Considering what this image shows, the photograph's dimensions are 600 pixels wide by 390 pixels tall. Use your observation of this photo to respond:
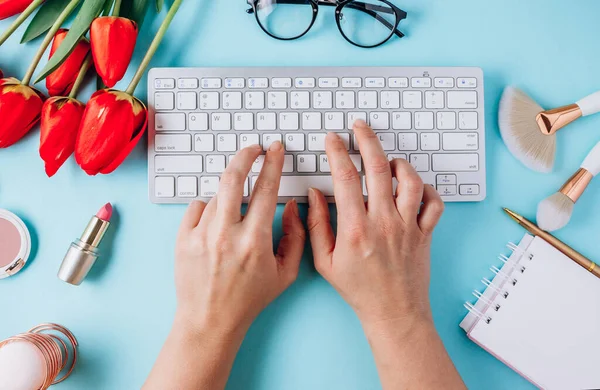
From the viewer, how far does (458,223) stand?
2.31 feet

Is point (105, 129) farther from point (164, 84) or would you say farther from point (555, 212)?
point (555, 212)

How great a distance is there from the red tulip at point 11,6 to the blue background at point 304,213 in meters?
0.04

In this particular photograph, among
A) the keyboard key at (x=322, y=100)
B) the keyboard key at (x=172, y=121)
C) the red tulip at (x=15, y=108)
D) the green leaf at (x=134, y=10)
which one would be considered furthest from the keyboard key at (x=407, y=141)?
the red tulip at (x=15, y=108)

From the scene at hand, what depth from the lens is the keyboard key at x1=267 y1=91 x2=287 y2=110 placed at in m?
0.67

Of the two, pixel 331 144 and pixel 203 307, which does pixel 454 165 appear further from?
pixel 203 307

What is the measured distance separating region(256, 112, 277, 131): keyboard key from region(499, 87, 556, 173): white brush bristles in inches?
14.5

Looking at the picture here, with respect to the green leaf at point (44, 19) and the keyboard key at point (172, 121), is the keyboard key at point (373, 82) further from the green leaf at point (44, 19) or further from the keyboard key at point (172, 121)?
the green leaf at point (44, 19)

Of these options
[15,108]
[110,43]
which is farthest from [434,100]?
[15,108]

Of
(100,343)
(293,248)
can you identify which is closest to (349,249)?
(293,248)

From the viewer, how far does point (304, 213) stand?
2.27 feet

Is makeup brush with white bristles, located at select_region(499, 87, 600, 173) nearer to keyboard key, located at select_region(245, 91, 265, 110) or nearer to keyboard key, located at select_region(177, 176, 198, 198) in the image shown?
keyboard key, located at select_region(245, 91, 265, 110)

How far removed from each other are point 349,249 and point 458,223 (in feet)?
0.68

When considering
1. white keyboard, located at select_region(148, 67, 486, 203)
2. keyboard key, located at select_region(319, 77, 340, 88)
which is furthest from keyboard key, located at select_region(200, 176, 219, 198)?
keyboard key, located at select_region(319, 77, 340, 88)

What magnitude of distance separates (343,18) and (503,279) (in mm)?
488
